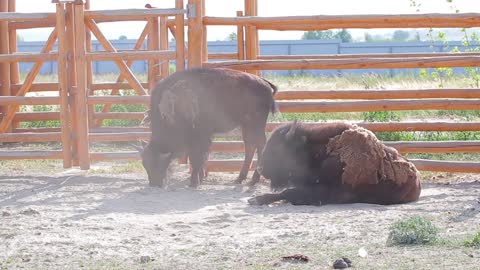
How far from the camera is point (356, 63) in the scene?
11.0 m

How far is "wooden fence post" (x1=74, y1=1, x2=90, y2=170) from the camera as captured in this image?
36.4ft

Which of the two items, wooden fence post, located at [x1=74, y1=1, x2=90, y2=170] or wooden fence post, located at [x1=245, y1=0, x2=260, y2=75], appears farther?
wooden fence post, located at [x1=245, y1=0, x2=260, y2=75]

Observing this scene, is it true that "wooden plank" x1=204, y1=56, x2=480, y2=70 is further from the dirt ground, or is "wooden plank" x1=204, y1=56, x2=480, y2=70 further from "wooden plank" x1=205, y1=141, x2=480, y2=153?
the dirt ground

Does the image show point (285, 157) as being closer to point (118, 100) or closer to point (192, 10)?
point (192, 10)

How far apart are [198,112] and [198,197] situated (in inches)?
46.5

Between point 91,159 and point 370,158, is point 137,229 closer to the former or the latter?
point 370,158

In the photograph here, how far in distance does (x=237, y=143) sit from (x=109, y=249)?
183 inches

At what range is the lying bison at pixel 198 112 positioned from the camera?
10289 mm

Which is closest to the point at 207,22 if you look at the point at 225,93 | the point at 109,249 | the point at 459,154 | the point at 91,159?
the point at 225,93

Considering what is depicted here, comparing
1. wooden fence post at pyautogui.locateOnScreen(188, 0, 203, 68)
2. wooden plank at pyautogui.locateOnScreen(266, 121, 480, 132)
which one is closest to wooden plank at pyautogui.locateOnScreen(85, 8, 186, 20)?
wooden fence post at pyautogui.locateOnScreen(188, 0, 203, 68)

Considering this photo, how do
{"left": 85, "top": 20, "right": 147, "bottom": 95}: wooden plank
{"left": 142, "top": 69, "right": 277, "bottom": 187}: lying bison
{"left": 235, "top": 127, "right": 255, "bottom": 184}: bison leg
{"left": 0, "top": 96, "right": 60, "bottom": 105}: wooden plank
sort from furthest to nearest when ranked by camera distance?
{"left": 85, "top": 20, "right": 147, "bottom": 95}: wooden plank
{"left": 0, "top": 96, "right": 60, "bottom": 105}: wooden plank
{"left": 235, "top": 127, "right": 255, "bottom": 184}: bison leg
{"left": 142, "top": 69, "right": 277, "bottom": 187}: lying bison

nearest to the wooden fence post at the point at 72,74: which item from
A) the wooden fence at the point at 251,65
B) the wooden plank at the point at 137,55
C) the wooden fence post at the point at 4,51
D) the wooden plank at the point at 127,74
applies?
the wooden fence at the point at 251,65

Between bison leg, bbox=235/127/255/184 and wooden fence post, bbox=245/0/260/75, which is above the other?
wooden fence post, bbox=245/0/260/75

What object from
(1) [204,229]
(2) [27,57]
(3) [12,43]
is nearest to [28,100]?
(2) [27,57]
